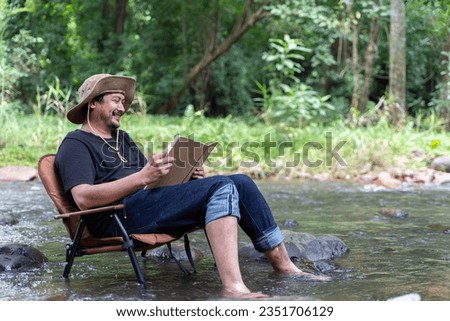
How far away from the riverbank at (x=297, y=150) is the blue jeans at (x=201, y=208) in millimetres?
5934

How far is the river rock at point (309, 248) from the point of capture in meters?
4.88

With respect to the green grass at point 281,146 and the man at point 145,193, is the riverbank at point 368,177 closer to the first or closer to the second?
the green grass at point 281,146

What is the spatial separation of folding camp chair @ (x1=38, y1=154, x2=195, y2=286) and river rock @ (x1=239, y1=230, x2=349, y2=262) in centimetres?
108

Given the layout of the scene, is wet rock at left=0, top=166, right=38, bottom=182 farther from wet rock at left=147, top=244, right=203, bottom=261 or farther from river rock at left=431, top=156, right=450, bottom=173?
river rock at left=431, top=156, right=450, bottom=173

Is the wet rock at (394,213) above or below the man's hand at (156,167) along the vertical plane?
below

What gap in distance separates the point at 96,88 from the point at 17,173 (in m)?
6.47

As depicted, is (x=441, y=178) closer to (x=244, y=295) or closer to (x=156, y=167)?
(x=244, y=295)

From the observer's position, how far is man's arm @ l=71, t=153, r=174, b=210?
3723mm

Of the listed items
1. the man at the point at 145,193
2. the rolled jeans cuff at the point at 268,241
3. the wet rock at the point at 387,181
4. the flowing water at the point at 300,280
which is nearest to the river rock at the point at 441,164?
the wet rock at the point at 387,181

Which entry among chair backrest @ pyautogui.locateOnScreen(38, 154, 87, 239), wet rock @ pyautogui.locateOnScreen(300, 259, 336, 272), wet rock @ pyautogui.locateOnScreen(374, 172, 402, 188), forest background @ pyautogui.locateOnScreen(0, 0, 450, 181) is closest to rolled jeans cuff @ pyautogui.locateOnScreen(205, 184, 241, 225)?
chair backrest @ pyautogui.locateOnScreen(38, 154, 87, 239)

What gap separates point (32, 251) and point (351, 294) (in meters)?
2.12

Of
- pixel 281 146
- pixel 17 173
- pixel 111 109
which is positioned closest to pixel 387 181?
pixel 281 146

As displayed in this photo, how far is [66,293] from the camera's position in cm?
388

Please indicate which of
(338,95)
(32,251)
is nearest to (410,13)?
(338,95)
